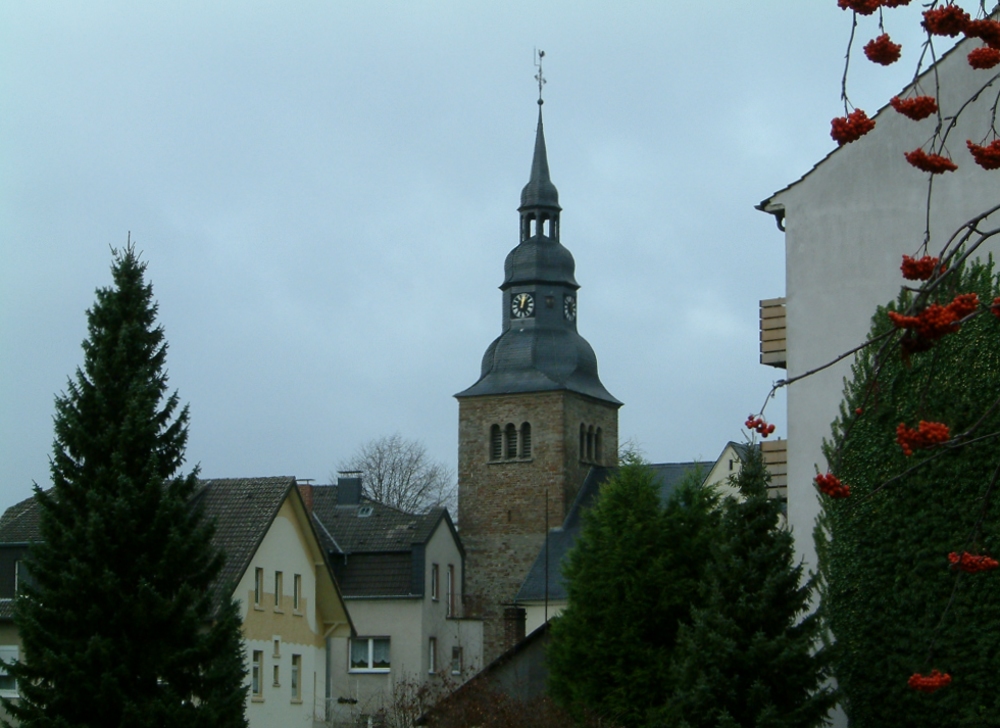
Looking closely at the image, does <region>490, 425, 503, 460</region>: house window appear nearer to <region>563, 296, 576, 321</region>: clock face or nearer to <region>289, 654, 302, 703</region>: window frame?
<region>563, 296, 576, 321</region>: clock face

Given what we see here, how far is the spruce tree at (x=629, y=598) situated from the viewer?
20.2 m

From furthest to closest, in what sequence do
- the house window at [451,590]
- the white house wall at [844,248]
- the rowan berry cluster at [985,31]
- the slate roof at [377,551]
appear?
1. the house window at [451,590]
2. the slate roof at [377,551]
3. the white house wall at [844,248]
4. the rowan berry cluster at [985,31]

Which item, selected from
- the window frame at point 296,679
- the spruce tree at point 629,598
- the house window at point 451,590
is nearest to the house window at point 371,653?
the house window at point 451,590

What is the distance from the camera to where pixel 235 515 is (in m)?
31.3

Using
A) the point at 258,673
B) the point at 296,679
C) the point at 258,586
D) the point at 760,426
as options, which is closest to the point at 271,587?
the point at 258,586

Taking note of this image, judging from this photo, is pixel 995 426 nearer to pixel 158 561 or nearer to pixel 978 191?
pixel 978 191

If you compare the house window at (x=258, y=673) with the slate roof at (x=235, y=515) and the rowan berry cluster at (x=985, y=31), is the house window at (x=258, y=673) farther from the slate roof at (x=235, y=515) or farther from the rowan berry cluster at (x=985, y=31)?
the rowan berry cluster at (x=985, y=31)

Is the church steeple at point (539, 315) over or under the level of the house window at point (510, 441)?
over

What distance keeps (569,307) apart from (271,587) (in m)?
32.4

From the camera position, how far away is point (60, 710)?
643 inches

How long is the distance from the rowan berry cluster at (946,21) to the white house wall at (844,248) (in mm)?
14352

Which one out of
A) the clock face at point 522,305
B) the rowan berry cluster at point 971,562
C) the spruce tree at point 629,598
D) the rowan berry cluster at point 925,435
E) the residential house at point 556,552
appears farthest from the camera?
the clock face at point 522,305

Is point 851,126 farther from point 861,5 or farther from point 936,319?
point 936,319

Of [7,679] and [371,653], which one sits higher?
[371,653]
